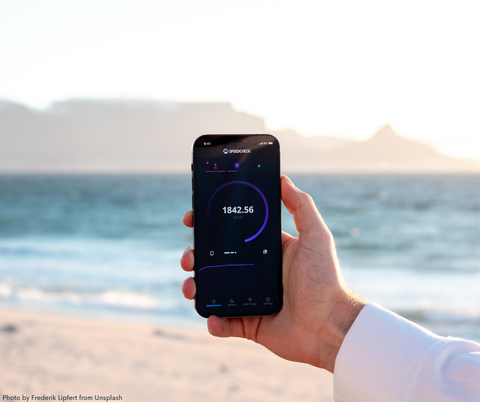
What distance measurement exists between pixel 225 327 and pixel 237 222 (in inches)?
19.8

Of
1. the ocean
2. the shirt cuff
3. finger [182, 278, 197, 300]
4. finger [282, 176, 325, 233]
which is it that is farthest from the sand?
the shirt cuff

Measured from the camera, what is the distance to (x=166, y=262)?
400 inches

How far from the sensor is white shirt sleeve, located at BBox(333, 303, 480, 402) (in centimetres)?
108

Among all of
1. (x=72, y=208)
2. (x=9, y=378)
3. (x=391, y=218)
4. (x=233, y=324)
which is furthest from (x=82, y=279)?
(x=72, y=208)

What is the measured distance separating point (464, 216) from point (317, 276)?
2402 centimetres

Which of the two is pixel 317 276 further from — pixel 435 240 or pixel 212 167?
pixel 435 240

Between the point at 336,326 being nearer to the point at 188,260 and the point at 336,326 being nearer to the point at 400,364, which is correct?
the point at 400,364

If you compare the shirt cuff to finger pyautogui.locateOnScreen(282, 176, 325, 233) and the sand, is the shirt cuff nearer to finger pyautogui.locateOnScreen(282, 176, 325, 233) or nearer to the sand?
finger pyautogui.locateOnScreen(282, 176, 325, 233)

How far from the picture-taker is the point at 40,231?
17.6 m

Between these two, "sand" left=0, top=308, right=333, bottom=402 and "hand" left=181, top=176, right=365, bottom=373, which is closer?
"hand" left=181, top=176, right=365, bottom=373

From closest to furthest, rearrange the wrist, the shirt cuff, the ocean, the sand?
the shirt cuff, the wrist, the sand, the ocean

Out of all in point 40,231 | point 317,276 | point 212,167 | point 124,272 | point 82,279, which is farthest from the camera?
point 40,231

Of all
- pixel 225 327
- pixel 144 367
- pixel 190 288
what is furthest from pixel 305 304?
pixel 144 367

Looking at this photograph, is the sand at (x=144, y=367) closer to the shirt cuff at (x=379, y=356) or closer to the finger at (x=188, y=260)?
the finger at (x=188, y=260)
